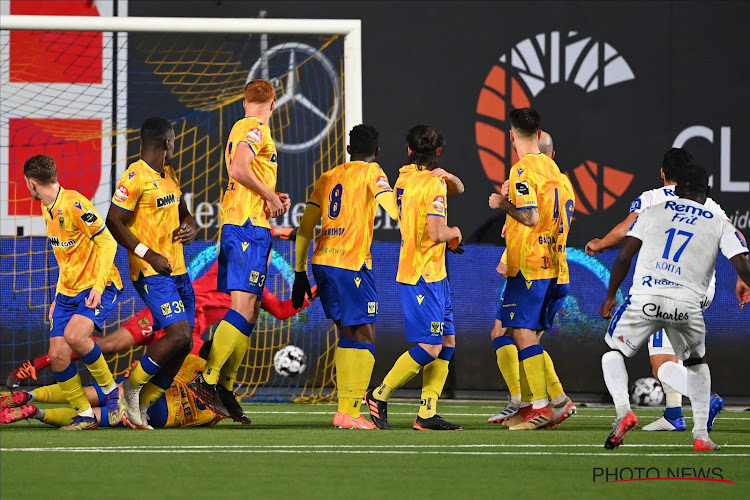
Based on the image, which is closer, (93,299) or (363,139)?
(93,299)

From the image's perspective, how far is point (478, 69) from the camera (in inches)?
500

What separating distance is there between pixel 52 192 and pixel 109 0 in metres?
5.49

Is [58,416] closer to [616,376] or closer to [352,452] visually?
[352,452]

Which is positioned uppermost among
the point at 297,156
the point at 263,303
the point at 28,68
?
the point at 28,68

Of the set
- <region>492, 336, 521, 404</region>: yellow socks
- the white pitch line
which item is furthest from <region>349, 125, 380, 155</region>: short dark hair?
the white pitch line

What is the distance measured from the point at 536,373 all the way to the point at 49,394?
3002mm

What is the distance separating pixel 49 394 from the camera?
7.46m

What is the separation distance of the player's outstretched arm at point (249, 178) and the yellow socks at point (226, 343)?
69 cm

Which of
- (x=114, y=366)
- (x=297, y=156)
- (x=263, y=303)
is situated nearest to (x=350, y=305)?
(x=263, y=303)

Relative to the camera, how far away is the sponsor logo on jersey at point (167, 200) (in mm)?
7145

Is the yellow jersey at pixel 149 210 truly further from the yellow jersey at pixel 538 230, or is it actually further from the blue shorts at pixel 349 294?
the yellow jersey at pixel 538 230

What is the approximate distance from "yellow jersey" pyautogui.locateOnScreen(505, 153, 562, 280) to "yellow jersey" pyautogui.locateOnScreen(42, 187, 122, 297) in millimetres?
2545

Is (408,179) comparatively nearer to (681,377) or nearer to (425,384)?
(425,384)

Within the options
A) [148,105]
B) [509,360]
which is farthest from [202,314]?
[148,105]
